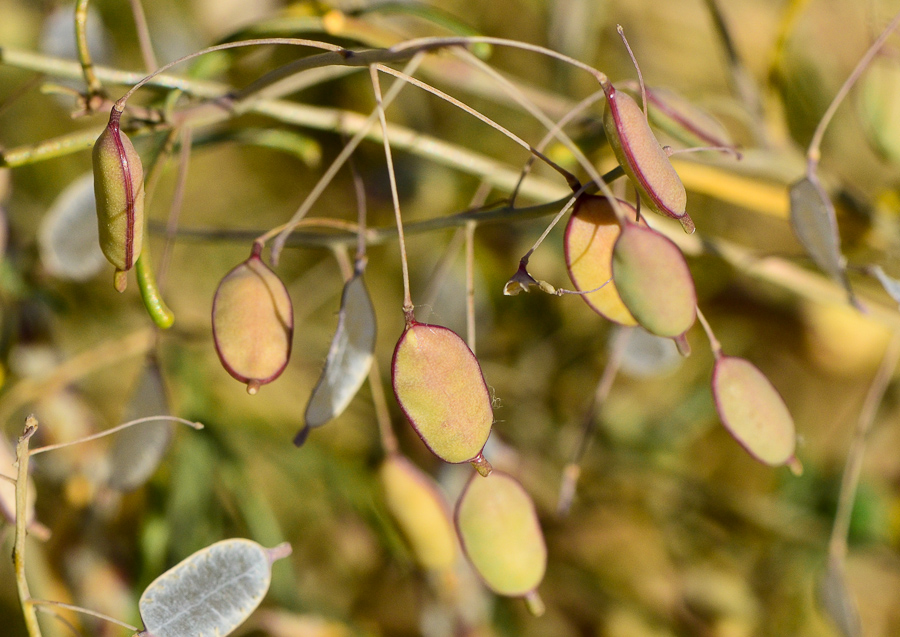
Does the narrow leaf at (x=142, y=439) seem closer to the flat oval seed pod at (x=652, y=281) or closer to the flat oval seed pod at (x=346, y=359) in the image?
the flat oval seed pod at (x=346, y=359)

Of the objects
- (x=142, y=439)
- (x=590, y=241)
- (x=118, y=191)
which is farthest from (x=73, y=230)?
(x=590, y=241)

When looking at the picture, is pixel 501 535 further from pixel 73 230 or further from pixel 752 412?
pixel 73 230

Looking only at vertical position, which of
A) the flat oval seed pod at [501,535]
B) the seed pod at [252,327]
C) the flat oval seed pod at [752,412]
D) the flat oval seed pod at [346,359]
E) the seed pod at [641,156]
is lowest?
the flat oval seed pod at [501,535]

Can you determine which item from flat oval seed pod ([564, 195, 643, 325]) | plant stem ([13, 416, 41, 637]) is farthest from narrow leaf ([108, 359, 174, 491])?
flat oval seed pod ([564, 195, 643, 325])

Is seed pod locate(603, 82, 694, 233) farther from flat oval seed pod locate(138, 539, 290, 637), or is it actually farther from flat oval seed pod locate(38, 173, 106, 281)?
flat oval seed pod locate(38, 173, 106, 281)

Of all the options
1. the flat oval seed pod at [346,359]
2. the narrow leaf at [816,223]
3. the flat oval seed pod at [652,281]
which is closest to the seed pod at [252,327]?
the flat oval seed pod at [346,359]

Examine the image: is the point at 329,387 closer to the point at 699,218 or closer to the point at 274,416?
the point at 274,416
